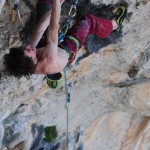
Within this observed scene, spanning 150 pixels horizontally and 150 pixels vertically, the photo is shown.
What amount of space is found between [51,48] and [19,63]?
331 millimetres

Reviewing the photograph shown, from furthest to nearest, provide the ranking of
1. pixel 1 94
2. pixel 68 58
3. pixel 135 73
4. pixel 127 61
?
1. pixel 135 73
2. pixel 127 61
3. pixel 1 94
4. pixel 68 58

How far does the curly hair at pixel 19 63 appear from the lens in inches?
119

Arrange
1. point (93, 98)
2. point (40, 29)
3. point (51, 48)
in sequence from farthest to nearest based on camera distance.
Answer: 1. point (93, 98)
2. point (40, 29)
3. point (51, 48)

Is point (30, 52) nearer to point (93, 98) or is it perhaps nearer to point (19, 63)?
point (19, 63)

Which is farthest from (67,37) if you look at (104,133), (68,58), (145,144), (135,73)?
(145,144)

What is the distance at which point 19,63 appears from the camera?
3.04 m

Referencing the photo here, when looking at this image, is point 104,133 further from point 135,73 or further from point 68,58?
point 68,58

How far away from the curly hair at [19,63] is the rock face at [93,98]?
0.77 metres

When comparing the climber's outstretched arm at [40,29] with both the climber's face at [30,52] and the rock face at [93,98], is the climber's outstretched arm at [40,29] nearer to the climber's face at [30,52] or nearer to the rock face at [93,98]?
the climber's face at [30,52]

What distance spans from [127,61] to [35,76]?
59.0 inches

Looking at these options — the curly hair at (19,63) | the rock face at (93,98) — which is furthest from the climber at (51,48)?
the rock face at (93,98)

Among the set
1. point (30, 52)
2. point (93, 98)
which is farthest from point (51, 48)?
point (93, 98)

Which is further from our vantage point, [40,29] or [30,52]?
[40,29]

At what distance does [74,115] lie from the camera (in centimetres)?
687
